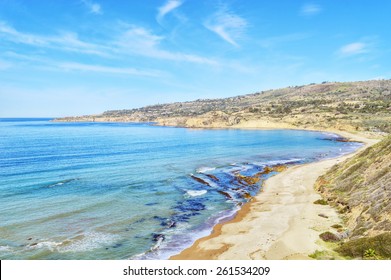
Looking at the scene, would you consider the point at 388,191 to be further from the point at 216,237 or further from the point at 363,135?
the point at 363,135

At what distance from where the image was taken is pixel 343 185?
35.7 m

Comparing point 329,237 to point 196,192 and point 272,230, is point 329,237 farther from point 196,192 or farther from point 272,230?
point 196,192

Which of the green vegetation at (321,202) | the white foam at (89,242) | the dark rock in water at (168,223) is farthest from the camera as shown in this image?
the green vegetation at (321,202)

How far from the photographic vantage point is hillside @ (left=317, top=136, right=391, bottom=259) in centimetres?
1983

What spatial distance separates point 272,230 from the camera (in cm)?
2722

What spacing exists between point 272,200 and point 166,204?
39.4 ft

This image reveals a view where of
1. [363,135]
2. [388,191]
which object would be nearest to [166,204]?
[388,191]

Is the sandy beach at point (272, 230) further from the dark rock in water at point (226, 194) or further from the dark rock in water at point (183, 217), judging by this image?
the dark rock in water at point (183, 217)

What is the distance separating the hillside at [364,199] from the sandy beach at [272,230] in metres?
1.57

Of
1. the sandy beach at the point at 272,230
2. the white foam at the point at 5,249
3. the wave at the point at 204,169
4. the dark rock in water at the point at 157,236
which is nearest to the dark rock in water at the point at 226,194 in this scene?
the sandy beach at the point at 272,230

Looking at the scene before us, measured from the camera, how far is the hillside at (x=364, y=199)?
19828mm

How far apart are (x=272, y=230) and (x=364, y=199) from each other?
28.7 ft

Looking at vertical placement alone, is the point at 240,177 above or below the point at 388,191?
below

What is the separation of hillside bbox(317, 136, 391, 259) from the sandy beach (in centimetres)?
157
